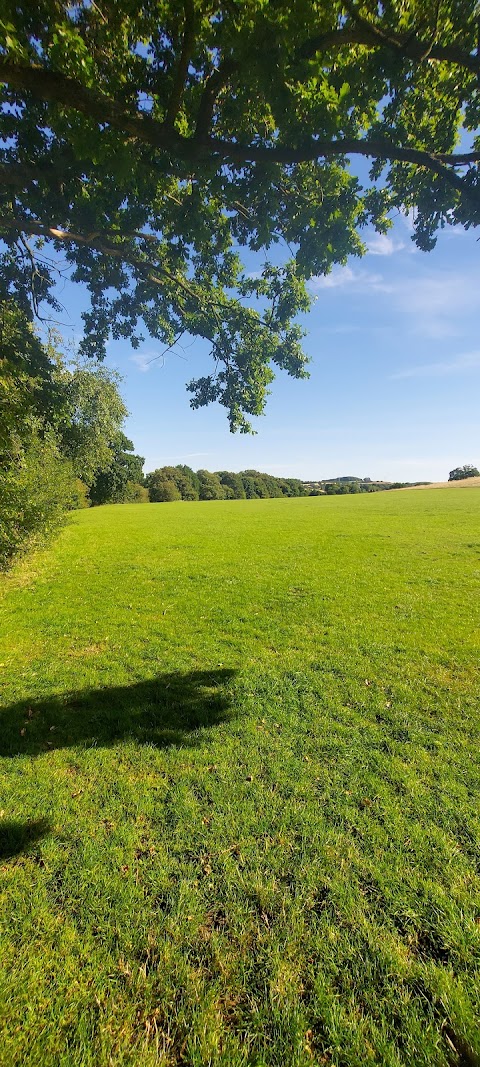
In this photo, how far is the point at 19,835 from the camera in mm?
3551

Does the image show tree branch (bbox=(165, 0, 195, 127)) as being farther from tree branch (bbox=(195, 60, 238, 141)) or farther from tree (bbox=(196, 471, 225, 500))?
tree (bbox=(196, 471, 225, 500))

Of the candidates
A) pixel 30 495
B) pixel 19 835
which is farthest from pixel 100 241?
pixel 19 835

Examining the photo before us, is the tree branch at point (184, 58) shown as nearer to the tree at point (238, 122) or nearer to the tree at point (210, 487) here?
the tree at point (238, 122)

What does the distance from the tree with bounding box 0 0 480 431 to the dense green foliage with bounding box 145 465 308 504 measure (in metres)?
64.7

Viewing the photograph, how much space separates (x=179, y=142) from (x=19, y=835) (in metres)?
11.5

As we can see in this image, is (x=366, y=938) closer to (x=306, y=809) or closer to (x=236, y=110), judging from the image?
(x=306, y=809)

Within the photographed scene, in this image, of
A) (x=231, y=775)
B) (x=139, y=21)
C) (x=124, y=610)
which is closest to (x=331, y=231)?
(x=139, y=21)

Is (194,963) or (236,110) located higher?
(236,110)

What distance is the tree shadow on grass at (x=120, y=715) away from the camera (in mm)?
4973

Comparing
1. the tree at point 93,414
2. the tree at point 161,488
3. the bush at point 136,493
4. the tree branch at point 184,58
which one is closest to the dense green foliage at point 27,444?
the tree branch at point 184,58

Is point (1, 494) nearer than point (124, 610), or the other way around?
point (1, 494)

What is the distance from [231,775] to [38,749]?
2604mm

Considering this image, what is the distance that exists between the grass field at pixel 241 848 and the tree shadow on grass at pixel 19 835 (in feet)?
0.07

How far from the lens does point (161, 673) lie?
6801 millimetres
